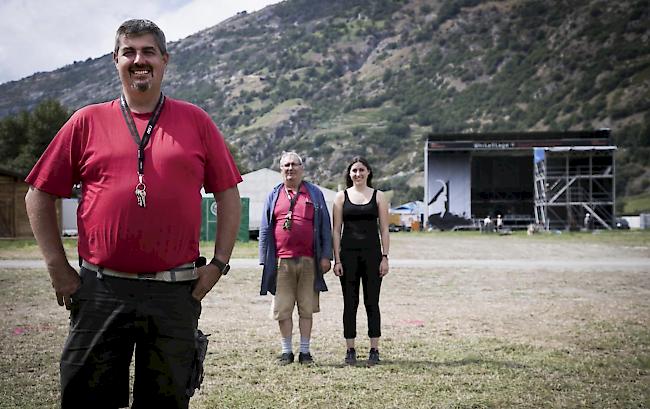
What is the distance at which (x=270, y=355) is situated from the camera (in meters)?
6.88

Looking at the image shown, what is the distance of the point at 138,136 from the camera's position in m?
3.04

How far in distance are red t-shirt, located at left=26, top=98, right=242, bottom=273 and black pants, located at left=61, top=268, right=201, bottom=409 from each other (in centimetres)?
10

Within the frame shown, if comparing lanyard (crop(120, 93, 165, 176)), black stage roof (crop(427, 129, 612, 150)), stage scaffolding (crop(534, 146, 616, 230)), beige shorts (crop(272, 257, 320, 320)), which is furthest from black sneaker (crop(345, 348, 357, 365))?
black stage roof (crop(427, 129, 612, 150))

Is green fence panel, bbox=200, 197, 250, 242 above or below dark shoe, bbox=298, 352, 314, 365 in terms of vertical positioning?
above

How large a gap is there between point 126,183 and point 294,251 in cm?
380

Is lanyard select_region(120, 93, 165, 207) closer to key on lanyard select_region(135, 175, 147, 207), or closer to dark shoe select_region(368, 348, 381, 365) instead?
key on lanyard select_region(135, 175, 147, 207)

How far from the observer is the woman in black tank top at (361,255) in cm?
668

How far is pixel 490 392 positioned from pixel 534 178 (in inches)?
2111

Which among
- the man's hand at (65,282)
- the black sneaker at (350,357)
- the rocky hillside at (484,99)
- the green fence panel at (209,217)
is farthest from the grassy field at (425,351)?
the rocky hillside at (484,99)


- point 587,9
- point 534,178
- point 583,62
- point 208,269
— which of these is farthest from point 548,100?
point 208,269

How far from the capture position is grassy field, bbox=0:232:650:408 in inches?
209

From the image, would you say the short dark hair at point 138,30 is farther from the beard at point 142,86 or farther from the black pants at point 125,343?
the black pants at point 125,343

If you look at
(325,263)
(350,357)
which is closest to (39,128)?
(325,263)

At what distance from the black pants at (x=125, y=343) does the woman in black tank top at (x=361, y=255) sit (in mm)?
3655
